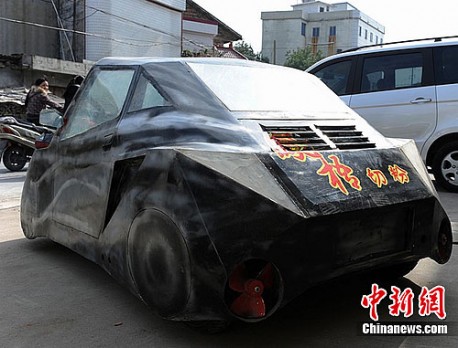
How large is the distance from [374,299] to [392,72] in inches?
178

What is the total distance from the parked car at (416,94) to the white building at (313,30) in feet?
191

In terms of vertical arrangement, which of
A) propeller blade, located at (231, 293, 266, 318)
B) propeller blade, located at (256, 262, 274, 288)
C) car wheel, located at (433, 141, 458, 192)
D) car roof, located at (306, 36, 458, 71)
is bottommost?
propeller blade, located at (231, 293, 266, 318)

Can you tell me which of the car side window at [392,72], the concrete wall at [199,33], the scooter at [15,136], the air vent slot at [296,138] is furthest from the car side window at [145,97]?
the concrete wall at [199,33]

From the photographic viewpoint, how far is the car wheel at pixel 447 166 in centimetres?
666

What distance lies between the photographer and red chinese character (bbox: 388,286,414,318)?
10.2 ft

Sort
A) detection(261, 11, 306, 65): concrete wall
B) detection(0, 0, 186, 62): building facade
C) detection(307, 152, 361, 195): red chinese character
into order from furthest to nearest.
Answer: detection(261, 11, 306, 65): concrete wall < detection(0, 0, 186, 62): building facade < detection(307, 152, 361, 195): red chinese character

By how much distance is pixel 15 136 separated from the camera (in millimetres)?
9227

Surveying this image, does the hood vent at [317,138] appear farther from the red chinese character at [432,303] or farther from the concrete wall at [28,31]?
the concrete wall at [28,31]

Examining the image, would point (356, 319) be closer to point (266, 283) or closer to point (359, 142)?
point (266, 283)

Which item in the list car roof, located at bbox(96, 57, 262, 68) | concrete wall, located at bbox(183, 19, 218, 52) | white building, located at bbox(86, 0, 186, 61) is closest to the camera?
car roof, located at bbox(96, 57, 262, 68)

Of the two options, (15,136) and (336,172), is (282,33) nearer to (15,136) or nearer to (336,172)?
(15,136)

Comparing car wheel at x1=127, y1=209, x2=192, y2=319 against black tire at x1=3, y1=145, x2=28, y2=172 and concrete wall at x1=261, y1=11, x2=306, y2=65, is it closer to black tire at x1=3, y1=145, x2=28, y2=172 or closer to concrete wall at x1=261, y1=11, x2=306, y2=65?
black tire at x1=3, y1=145, x2=28, y2=172

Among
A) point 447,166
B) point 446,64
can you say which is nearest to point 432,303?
point 447,166

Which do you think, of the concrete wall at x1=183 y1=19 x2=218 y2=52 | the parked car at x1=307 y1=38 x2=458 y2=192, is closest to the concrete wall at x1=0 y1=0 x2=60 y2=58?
the concrete wall at x1=183 y1=19 x2=218 y2=52
